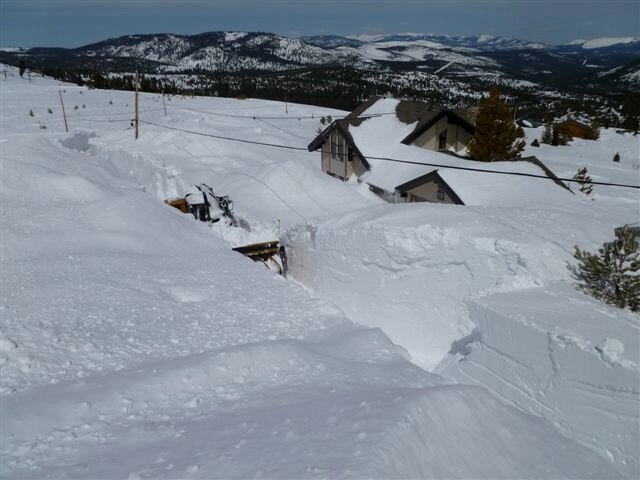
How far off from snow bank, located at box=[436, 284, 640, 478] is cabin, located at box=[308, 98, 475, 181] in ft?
66.2

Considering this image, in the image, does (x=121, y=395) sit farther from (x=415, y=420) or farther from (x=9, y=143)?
(x=9, y=143)

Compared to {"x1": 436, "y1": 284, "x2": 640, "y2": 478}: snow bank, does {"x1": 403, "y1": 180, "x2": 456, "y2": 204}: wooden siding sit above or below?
above

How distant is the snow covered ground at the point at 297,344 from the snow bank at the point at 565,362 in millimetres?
34

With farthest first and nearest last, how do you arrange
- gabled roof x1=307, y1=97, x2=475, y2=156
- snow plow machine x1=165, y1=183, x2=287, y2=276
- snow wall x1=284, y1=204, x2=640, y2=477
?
1. gabled roof x1=307, y1=97, x2=475, y2=156
2. snow plow machine x1=165, y1=183, x2=287, y2=276
3. snow wall x1=284, y1=204, x2=640, y2=477

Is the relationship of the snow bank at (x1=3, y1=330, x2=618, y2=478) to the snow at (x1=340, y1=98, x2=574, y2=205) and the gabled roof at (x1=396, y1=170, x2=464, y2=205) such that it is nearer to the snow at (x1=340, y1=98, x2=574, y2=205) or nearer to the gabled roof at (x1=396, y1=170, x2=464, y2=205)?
the snow at (x1=340, y1=98, x2=574, y2=205)

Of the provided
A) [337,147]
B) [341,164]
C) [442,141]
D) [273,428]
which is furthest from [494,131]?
[273,428]

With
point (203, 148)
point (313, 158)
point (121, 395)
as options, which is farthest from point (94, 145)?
point (121, 395)

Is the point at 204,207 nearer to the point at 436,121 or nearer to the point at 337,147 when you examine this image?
the point at 337,147

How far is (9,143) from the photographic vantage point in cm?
2136

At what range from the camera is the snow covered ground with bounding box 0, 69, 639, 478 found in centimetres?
541

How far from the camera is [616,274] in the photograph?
8.73 m

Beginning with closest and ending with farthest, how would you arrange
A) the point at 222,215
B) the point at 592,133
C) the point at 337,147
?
the point at 222,215 < the point at 337,147 < the point at 592,133

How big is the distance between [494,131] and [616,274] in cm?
2005

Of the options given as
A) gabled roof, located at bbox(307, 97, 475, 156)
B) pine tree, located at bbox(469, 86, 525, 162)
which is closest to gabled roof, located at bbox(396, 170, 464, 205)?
gabled roof, located at bbox(307, 97, 475, 156)
